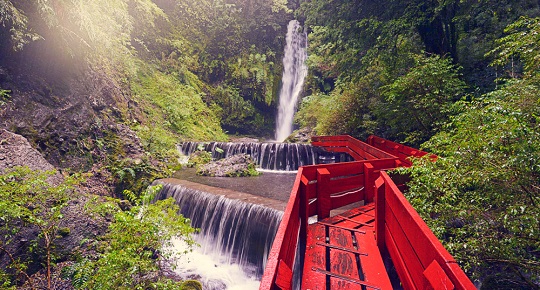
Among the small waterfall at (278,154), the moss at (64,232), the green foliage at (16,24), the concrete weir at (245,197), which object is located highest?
the green foliage at (16,24)

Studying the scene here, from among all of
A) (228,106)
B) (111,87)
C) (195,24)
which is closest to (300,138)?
(228,106)

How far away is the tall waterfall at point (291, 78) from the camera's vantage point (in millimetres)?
29500

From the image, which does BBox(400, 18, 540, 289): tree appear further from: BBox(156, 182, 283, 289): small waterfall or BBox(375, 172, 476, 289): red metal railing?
BBox(156, 182, 283, 289): small waterfall

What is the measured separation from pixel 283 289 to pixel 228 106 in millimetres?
26982

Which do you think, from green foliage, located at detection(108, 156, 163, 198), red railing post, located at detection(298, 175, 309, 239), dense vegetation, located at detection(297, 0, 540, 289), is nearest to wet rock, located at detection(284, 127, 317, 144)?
dense vegetation, located at detection(297, 0, 540, 289)

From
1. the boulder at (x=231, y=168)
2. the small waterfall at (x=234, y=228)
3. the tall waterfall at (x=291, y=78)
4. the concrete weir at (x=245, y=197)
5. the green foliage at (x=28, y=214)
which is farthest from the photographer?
the tall waterfall at (x=291, y=78)

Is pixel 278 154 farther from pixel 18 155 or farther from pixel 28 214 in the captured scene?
pixel 28 214

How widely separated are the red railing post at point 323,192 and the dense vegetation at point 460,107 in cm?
168

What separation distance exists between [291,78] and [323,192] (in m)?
28.1

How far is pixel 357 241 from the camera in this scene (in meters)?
3.77

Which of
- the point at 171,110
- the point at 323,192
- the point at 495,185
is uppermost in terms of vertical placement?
the point at 171,110

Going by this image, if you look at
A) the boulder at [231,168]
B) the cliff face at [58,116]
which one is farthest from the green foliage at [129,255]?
the boulder at [231,168]

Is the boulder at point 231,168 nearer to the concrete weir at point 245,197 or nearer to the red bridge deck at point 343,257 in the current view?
the concrete weir at point 245,197

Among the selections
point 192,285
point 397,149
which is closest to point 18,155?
point 192,285
